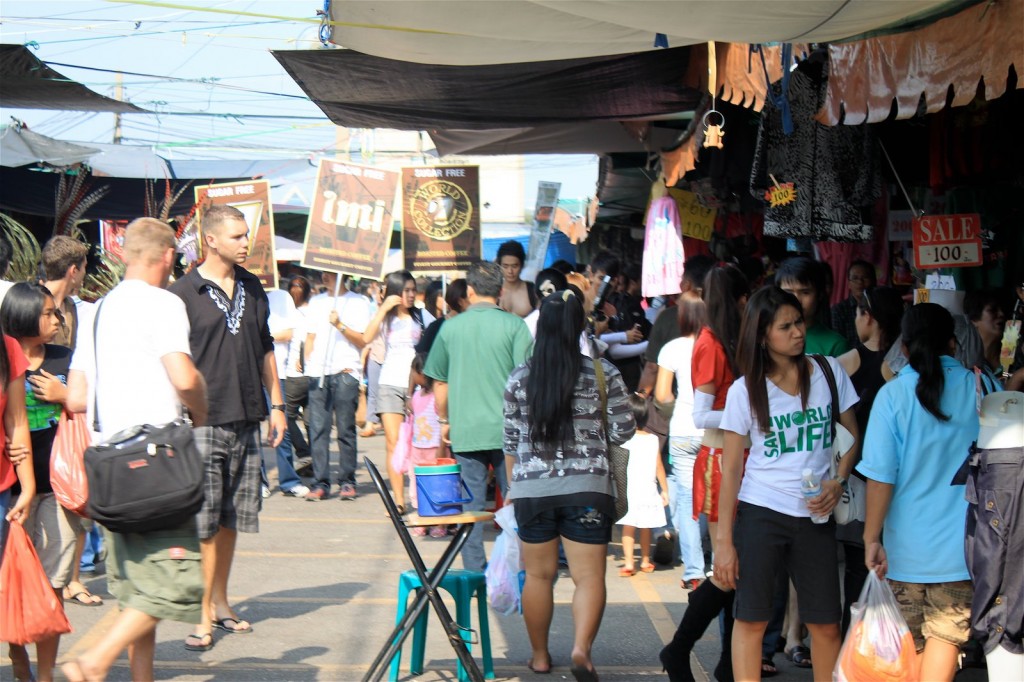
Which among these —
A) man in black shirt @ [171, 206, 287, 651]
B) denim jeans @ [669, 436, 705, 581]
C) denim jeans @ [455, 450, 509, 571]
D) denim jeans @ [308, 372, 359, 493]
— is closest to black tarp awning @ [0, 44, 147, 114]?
denim jeans @ [308, 372, 359, 493]

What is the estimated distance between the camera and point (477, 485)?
6.88 metres

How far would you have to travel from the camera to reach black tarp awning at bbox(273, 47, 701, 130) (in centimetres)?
819

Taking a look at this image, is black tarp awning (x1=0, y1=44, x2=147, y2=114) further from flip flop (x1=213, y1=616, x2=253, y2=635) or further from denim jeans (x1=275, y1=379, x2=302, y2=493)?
flip flop (x1=213, y1=616, x2=253, y2=635)

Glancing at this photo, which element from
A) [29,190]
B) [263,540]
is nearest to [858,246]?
[263,540]

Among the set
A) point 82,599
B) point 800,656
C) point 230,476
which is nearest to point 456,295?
point 230,476

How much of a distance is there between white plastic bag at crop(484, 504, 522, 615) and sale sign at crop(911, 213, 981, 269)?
3578 mm

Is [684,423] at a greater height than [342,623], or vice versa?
[684,423]

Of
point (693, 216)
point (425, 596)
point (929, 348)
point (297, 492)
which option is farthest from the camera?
point (297, 492)

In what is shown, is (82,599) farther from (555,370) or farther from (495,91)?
(495,91)

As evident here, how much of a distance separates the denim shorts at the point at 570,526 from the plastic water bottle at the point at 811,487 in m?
1.11

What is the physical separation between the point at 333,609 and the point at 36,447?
2.18 m

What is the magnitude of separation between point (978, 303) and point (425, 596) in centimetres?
376

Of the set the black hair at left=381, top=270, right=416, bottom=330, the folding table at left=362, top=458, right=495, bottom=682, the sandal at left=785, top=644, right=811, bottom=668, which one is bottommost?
the sandal at left=785, top=644, right=811, bottom=668

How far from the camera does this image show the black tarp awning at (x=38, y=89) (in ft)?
38.6
